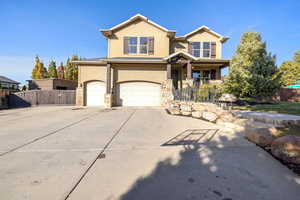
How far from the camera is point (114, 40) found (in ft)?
48.3

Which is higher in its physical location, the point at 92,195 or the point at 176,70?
the point at 176,70

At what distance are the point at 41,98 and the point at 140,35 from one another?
1265 centimetres

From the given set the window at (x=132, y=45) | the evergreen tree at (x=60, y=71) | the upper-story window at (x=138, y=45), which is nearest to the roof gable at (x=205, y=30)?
the upper-story window at (x=138, y=45)

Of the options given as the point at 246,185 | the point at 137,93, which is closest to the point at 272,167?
the point at 246,185

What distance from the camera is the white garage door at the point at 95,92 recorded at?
14047mm

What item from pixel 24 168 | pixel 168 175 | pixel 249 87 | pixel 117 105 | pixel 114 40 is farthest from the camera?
pixel 114 40

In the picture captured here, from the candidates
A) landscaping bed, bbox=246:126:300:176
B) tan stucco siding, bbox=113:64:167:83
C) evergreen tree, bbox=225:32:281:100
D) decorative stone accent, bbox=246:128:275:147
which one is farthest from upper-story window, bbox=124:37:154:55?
landscaping bed, bbox=246:126:300:176

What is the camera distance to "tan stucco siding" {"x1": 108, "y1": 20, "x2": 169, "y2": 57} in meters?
14.7

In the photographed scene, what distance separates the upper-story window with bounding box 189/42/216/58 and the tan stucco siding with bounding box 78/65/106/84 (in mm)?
10052

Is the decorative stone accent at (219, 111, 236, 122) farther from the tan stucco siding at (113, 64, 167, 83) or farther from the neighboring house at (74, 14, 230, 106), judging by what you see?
the tan stucco siding at (113, 64, 167, 83)

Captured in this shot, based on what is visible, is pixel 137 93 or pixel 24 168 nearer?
pixel 24 168

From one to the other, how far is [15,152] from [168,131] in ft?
13.8

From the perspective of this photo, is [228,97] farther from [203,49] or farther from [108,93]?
[108,93]

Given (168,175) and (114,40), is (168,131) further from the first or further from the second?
(114,40)
